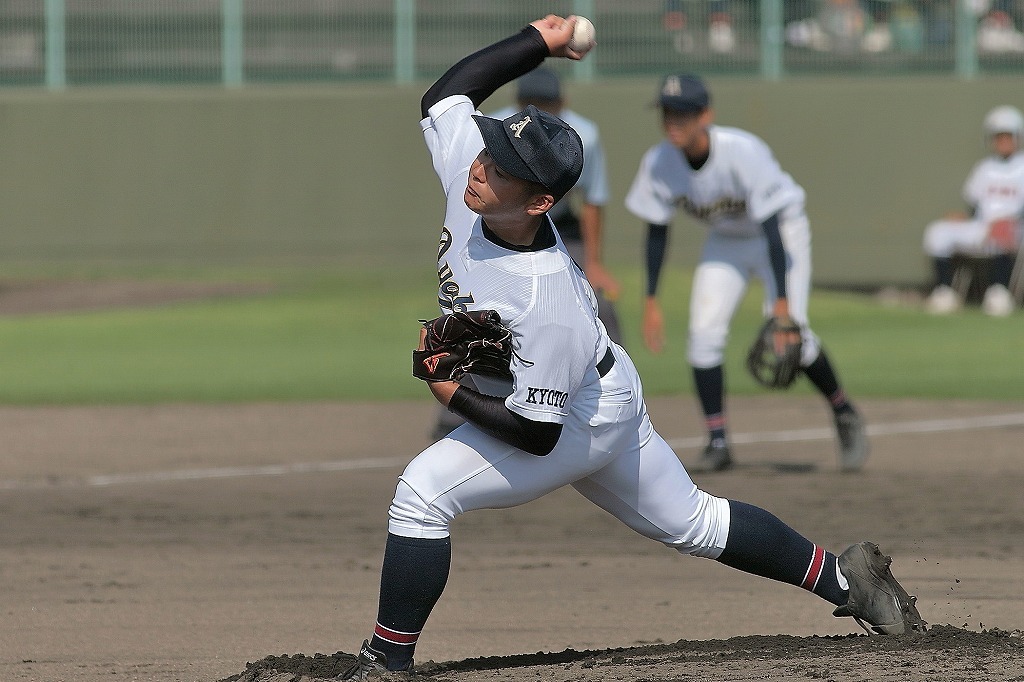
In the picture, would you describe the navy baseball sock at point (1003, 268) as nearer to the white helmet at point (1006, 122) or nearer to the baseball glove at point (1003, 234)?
the baseball glove at point (1003, 234)

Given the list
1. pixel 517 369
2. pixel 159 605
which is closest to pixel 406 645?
pixel 517 369

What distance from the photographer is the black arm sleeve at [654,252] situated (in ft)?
28.2

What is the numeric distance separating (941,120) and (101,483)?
15.7m

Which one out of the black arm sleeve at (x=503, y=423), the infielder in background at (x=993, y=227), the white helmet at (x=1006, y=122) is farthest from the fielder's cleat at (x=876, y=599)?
the white helmet at (x=1006, y=122)

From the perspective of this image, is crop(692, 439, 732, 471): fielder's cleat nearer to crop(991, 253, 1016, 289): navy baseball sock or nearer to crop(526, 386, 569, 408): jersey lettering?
crop(526, 386, 569, 408): jersey lettering

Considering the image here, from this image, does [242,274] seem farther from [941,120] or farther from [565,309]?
[565,309]

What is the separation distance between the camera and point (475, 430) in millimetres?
4141

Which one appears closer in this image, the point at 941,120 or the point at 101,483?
the point at 101,483

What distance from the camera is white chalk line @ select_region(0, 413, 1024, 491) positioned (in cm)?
838

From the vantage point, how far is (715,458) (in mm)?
8398

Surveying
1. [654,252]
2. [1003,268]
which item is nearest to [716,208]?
[654,252]

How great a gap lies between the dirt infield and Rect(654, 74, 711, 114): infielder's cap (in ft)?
6.50

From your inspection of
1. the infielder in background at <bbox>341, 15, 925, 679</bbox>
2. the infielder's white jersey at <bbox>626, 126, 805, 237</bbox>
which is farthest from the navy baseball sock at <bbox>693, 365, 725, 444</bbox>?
the infielder in background at <bbox>341, 15, 925, 679</bbox>

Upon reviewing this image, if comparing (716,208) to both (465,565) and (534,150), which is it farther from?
(534,150)
